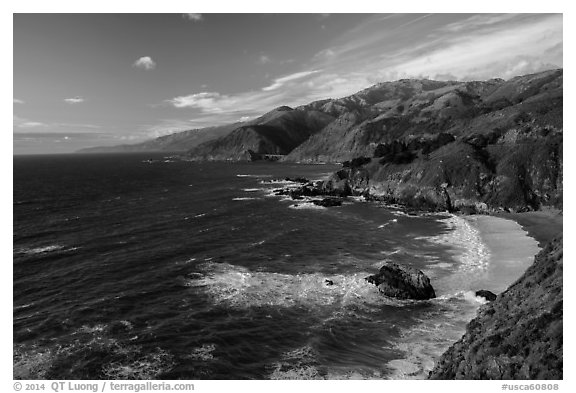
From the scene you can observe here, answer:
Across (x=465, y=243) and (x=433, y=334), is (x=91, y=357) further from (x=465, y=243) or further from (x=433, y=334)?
(x=465, y=243)

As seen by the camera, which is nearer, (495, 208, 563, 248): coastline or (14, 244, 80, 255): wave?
(14, 244, 80, 255): wave

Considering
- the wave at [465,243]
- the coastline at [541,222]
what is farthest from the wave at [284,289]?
the coastline at [541,222]

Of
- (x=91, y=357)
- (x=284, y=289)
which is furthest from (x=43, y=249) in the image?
(x=284, y=289)

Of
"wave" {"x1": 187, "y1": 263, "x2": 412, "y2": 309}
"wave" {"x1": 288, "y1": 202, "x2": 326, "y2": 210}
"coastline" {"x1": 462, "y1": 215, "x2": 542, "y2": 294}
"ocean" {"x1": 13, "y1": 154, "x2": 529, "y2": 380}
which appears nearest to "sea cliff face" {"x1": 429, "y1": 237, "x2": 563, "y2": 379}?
"ocean" {"x1": 13, "y1": 154, "x2": 529, "y2": 380}

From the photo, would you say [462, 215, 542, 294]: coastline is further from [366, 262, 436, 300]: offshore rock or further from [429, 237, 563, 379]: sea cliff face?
[429, 237, 563, 379]: sea cliff face

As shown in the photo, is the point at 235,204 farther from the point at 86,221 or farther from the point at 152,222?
the point at 86,221
